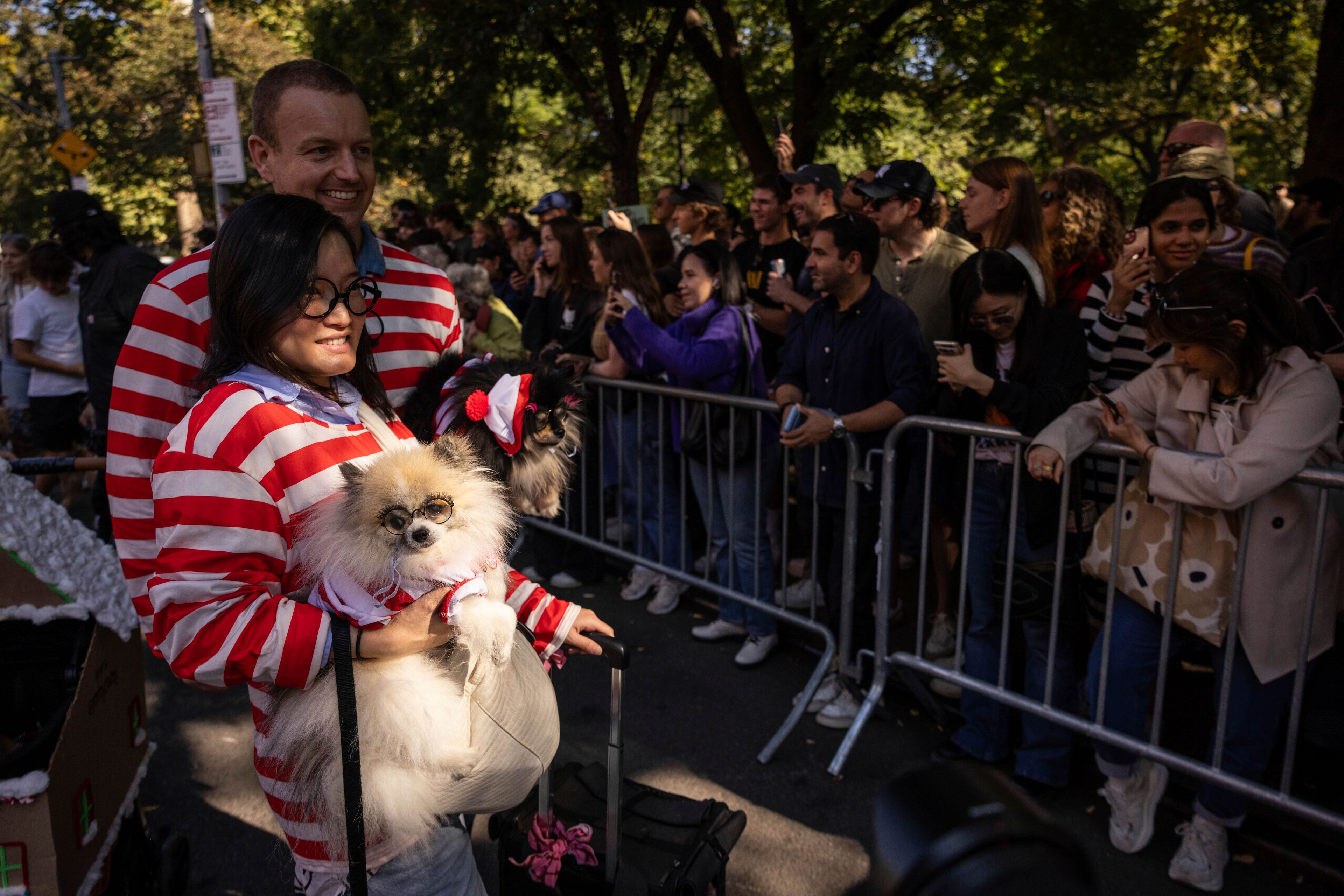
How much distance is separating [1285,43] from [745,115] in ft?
20.7

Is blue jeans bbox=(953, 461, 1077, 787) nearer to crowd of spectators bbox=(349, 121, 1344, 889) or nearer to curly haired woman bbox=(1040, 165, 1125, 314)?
crowd of spectators bbox=(349, 121, 1344, 889)

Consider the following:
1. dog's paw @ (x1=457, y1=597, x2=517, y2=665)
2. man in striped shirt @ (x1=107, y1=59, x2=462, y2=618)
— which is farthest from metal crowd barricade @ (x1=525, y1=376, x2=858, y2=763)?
dog's paw @ (x1=457, y1=597, x2=517, y2=665)

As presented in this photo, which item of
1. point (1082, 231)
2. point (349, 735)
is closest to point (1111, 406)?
point (1082, 231)

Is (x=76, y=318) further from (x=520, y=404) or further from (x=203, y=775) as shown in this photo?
(x=520, y=404)

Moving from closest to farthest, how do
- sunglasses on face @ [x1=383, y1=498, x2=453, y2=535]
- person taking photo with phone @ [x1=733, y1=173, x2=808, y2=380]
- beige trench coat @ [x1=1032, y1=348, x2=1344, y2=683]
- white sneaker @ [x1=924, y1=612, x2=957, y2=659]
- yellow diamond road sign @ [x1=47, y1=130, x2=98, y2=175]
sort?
sunglasses on face @ [x1=383, y1=498, x2=453, y2=535] → beige trench coat @ [x1=1032, y1=348, x2=1344, y2=683] → white sneaker @ [x1=924, y1=612, x2=957, y2=659] → person taking photo with phone @ [x1=733, y1=173, x2=808, y2=380] → yellow diamond road sign @ [x1=47, y1=130, x2=98, y2=175]

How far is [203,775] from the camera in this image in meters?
3.92

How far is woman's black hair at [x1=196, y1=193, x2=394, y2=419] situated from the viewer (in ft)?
5.53

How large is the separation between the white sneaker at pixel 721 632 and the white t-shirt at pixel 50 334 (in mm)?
5534

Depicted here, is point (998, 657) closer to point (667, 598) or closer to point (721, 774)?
point (721, 774)

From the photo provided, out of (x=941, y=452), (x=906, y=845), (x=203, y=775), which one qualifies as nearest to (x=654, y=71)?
(x=941, y=452)

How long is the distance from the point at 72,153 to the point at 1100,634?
19994 mm

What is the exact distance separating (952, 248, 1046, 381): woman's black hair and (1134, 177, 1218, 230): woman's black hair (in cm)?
60

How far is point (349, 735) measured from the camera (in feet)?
5.18

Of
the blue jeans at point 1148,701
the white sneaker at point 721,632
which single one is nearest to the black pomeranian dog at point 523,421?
the blue jeans at point 1148,701
